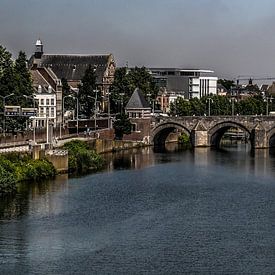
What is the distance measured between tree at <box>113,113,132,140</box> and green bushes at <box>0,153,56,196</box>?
30109 mm

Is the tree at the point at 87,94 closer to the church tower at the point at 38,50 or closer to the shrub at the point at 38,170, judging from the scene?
the church tower at the point at 38,50

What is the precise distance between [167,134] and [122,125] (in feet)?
34.1

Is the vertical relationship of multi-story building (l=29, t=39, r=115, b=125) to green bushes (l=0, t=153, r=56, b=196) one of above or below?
above

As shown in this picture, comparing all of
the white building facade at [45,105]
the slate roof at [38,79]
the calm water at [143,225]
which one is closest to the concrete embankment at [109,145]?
the white building facade at [45,105]

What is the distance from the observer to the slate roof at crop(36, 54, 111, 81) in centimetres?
10993

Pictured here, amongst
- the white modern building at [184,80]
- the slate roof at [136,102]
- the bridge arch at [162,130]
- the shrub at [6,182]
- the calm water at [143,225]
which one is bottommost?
the calm water at [143,225]

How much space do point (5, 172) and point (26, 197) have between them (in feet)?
8.66

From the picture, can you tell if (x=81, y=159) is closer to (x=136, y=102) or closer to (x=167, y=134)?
(x=136, y=102)

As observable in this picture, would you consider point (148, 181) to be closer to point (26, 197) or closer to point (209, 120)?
point (26, 197)

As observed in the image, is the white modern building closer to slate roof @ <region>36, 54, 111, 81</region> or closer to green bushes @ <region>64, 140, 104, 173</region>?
slate roof @ <region>36, 54, 111, 81</region>

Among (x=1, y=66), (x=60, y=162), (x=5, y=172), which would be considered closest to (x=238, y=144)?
(x=1, y=66)

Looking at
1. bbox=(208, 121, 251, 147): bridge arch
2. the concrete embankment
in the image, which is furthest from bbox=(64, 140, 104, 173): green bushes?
bbox=(208, 121, 251, 147): bridge arch

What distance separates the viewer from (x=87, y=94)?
9762 centimetres

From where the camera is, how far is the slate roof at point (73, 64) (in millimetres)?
109925
